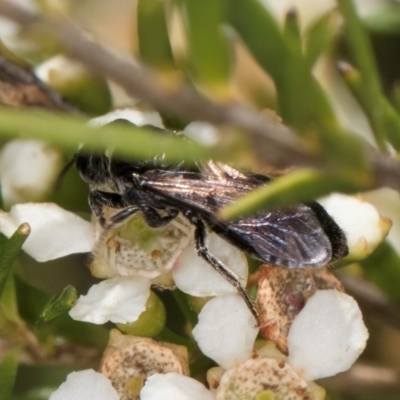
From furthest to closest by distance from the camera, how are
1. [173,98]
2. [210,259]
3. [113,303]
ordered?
[210,259] < [113,303] < [173,98]

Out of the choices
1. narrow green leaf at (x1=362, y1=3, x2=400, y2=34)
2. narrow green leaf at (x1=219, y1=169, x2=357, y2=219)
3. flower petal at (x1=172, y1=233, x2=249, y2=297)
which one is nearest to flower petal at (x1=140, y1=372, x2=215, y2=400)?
flower petal at (x1=172, y1=233, x2=249, y2=297)

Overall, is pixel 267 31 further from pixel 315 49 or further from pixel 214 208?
pixel 214 208

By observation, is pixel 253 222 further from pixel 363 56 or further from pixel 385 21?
pixel 385 21

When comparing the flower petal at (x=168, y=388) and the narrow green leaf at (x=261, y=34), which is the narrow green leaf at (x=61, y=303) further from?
the narrow green leaf at (x=261, y=34)

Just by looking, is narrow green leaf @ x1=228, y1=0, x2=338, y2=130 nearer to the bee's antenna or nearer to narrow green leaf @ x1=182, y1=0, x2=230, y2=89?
narrow green leaf @ x1=182, y1=0, x2=230, y2=89

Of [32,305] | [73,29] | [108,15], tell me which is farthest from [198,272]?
[108,15]

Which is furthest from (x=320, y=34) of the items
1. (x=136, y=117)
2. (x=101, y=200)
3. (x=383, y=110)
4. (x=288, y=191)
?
(x=288, y=191)
